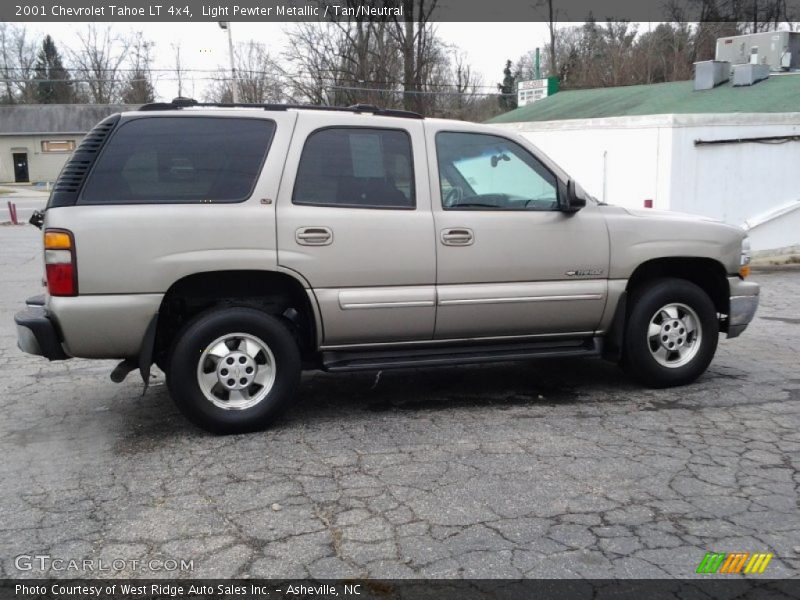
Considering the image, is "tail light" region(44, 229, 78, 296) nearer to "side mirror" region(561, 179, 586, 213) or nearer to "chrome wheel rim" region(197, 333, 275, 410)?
"chrome wheel rim" region(197, 333, 275, 410)

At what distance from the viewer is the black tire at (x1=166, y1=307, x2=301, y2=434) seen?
4914mm

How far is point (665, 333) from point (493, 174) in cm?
181

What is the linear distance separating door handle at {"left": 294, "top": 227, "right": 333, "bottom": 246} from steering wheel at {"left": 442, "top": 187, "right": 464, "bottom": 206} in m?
0.88

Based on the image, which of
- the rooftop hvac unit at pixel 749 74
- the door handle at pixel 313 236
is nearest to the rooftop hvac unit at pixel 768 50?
the rooftop hvac unit at pixel 749 74

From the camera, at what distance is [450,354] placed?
5.57 metres

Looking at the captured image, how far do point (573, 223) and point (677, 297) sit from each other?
1045 millimetres

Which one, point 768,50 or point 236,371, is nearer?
point 236,371

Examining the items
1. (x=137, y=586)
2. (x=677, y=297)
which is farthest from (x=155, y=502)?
(x=677, y=297)

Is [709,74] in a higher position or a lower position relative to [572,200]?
higher

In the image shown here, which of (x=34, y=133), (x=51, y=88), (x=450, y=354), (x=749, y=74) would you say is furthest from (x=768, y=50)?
(x=51, y=88)

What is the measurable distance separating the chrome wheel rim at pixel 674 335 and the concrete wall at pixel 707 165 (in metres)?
7.79

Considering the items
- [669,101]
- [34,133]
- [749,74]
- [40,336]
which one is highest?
[34,133]

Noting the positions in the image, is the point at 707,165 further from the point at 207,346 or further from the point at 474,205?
the point at 207,346

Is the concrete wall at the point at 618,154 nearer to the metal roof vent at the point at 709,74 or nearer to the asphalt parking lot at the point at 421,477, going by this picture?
the metal roof vent at the point at 709,74
